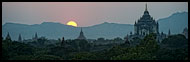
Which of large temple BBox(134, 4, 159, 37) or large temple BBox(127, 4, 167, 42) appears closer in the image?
large temple BBox(127, 4, 167, 42)

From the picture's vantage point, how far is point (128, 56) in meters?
34.4

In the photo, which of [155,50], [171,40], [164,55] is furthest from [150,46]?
[171,40]

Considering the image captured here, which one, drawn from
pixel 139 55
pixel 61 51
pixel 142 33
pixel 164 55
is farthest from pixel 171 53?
pixel 142 33

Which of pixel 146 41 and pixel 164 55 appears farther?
pixel 146 41

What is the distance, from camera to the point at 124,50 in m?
39.9

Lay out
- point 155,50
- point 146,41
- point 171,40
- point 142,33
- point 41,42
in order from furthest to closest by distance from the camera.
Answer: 1. point 142,33
2. point 41,42
3. point 171,40
4. point 146,41
5. point 155,50

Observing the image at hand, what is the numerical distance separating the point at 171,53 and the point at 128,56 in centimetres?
430

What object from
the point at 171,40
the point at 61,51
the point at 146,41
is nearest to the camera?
the point at 146,41

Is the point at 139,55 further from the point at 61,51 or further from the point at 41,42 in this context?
the point at 41,42

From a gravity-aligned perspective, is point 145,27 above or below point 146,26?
below

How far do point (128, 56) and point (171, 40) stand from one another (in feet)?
101

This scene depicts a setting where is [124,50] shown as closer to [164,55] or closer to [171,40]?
[164,55]

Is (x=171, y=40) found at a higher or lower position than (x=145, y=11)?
lower

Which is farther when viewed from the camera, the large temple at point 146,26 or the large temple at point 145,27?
the large temple at point 146,26
